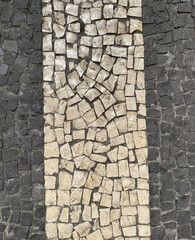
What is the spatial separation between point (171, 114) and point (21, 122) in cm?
193

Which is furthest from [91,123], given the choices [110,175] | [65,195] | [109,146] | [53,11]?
[53,11]

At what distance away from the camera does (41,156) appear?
4102 mm

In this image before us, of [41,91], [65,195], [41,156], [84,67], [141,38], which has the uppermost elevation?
[141,38]

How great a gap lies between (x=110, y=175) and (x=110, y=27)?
74.7 inches

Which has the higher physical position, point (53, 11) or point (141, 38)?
point (53, 11)

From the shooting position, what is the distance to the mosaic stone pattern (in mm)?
4051

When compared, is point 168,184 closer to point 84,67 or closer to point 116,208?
point 116,208

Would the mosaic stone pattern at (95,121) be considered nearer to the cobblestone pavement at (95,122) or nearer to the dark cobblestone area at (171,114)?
the cobblestone pavement at (95,122)

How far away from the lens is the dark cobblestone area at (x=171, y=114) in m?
4.09

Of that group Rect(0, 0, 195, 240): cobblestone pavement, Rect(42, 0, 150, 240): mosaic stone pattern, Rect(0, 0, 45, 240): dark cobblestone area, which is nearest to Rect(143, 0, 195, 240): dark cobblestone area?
Rect(0, 0, 195, 240): cobblestone pavement

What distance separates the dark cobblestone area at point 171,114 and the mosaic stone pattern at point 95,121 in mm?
130

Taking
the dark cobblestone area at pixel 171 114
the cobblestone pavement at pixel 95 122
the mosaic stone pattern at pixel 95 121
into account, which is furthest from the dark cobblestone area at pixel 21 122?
the dark cobblestone area at pixel 171 114

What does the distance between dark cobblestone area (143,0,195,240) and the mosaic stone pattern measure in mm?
130

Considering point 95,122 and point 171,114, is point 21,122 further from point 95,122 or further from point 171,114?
point 171,114
